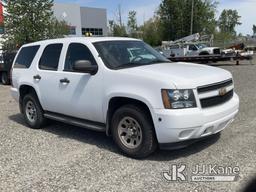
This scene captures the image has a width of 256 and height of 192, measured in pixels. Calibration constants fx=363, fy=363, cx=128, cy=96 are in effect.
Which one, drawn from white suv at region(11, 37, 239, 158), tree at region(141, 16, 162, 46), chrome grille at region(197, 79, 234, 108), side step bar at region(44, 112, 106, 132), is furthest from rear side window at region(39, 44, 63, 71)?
tree at region(141, 16, 162, 46)

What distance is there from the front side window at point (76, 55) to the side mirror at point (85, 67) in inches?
6.6

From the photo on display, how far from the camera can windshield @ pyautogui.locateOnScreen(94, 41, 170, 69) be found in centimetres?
595

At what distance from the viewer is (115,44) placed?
6.46 m

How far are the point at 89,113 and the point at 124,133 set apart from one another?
811mm

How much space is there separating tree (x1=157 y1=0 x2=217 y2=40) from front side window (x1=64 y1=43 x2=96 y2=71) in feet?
164

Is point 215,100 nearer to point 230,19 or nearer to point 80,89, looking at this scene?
point 80,89

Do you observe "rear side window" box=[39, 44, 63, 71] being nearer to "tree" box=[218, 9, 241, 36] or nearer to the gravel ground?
the gravel ground

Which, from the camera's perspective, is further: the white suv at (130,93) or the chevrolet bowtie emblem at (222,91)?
the chevrolet bowtie emblem at (222,91)

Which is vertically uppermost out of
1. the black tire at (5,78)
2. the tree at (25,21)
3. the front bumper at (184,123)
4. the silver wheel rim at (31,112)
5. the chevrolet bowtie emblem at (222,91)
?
the tree at (25,21)

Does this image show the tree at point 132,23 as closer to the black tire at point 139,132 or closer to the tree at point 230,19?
the tree at point 230,19

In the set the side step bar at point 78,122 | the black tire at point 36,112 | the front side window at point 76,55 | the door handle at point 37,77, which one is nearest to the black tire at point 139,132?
the side step bar at point 78,122

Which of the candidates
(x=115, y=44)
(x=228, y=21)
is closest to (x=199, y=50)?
(x=115, y=44)

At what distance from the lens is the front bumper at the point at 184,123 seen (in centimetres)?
498

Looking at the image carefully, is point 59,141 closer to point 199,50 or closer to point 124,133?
point 124,133
